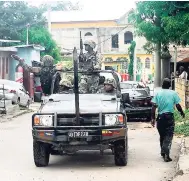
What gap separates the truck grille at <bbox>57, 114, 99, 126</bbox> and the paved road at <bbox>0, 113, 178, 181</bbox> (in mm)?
855

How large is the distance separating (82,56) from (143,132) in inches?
179

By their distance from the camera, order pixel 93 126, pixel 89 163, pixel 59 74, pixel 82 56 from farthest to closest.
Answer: pixel 82 56 < pixel 59 74 < pixel 89 163 < pixel 93 126

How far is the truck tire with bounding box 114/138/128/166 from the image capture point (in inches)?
387

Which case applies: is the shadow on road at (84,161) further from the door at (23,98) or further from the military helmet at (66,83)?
the door at (23,98)

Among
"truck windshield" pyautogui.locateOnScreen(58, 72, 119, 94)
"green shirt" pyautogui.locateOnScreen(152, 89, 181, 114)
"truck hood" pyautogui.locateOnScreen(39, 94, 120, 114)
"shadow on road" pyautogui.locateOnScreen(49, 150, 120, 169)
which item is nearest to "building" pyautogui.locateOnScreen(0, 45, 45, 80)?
"truck windshield" pyautogui.locateOnScreen(58, 72, 119, 94)

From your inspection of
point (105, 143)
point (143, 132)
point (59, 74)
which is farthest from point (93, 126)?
point (143, 132)

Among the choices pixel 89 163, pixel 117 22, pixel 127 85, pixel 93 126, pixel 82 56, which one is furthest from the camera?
pixel 117 22

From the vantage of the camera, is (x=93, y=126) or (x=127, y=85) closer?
(x=93, y=126)

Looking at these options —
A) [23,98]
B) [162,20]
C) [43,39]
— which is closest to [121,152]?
[162,20]

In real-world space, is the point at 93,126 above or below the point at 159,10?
below

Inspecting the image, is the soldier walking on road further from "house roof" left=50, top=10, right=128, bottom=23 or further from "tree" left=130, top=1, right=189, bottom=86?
"house roof" left=50, top=10, right=128, bottom=23

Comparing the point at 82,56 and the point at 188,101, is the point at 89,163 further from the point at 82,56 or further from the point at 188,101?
the point at 188,101

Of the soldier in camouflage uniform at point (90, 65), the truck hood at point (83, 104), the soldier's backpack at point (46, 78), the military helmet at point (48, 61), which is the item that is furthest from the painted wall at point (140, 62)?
the truck hood at point (83, 104)

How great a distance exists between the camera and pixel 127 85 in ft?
79.2
